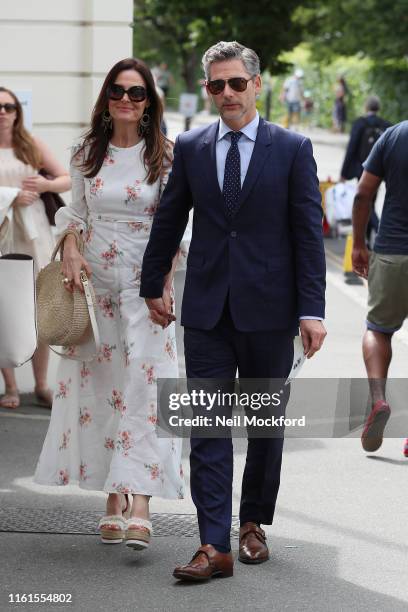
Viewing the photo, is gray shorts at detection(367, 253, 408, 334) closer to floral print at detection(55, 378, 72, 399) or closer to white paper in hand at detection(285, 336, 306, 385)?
white paper in hand at detection(285, 336, 306, 385)

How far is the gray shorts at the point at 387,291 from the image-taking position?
7535mm

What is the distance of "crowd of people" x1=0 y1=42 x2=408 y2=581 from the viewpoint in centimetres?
538

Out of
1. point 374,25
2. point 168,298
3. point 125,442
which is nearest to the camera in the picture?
point 168,298

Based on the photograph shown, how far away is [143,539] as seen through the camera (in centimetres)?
565

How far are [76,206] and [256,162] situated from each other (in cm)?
103

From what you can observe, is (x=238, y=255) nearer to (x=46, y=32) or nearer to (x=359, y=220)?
(x=359, y=220)

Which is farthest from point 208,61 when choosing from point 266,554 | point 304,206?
point 266,554

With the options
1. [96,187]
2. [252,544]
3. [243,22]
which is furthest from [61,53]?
[243,22]

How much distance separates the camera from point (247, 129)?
544 centimetres

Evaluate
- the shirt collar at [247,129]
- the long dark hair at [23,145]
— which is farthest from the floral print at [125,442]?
the long dark hair at [23,145]

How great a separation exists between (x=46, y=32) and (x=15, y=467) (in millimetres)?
3260

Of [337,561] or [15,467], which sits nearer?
[337,561]

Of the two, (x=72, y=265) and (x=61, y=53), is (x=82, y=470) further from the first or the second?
(x=61, y=53)

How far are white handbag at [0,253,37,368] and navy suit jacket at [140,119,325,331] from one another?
65cm
